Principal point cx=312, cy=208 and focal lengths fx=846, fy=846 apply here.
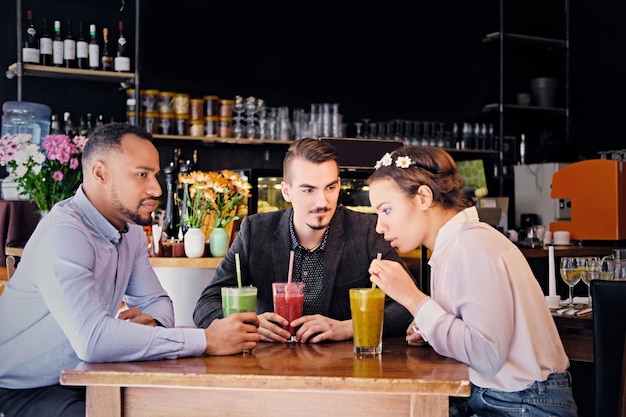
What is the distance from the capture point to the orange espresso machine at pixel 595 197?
6152 mm

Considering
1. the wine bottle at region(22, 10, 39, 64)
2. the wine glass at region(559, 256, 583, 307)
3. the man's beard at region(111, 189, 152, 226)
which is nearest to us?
the man's beard at region(111, 189, 152, 226)

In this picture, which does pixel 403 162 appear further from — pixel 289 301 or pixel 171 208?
pixel 171 208

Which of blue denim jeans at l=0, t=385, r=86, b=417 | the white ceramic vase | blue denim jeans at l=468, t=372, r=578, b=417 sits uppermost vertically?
the white ceramic vase

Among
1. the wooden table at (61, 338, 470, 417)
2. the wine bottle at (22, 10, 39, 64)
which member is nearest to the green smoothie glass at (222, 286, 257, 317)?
the wooden table at (61, 338, 470, 417)

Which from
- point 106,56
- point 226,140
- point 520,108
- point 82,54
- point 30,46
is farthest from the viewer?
point 520,108

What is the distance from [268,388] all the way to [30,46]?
15.7ft

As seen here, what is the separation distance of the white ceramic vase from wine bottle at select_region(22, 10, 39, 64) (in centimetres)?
229

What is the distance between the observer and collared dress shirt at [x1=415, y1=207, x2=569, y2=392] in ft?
6.65

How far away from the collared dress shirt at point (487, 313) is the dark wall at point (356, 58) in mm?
4692

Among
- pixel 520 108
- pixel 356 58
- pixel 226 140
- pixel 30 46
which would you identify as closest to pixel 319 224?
pixel 226 140

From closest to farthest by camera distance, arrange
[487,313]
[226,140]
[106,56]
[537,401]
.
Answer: [487,313]
[537,401]
[106,56]
[226,140]

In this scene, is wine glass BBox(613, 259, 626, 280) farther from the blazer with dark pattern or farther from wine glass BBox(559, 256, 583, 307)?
the blazer with dark pattern

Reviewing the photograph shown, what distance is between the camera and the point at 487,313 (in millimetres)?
2037

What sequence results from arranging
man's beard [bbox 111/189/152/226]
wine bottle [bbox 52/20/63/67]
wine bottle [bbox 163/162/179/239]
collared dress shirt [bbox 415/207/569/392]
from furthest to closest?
wine bottle [bbox 52/20/63/67], wine bottle [bbox 163/162/179/239], man's beard [bbox 111/189/152/226], collared dress shirt [bbox 415/207/569/392]
